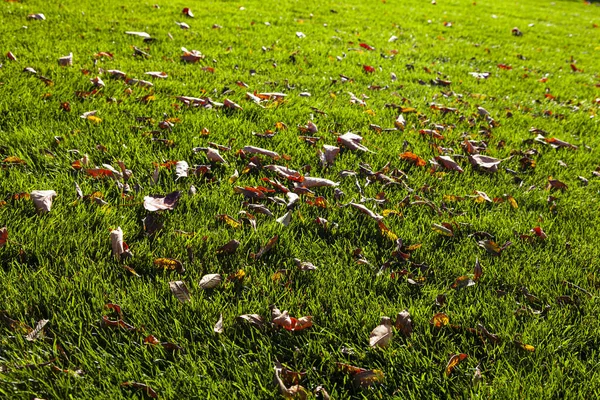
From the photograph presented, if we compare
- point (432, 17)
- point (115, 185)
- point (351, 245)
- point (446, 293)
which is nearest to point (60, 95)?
point (115, 185)

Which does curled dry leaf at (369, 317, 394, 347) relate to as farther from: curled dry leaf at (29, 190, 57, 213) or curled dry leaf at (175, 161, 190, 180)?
curled dry leaf at (29, 190, 57, 213)

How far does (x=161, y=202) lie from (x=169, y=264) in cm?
55

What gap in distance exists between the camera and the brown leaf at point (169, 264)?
215 centimetres

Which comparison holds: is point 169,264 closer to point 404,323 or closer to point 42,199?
point 42,199

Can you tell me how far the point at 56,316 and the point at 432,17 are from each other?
10.6 m

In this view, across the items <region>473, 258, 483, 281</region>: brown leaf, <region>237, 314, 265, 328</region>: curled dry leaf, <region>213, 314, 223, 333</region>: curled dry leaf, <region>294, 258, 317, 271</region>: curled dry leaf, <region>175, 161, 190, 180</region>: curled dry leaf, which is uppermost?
<region>175, 161, 190, 180</region>: curled dry leaf

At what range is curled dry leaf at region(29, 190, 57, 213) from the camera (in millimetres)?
2369

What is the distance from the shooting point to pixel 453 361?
181 centimetres

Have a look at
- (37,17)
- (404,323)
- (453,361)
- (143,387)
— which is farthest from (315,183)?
(37,17)

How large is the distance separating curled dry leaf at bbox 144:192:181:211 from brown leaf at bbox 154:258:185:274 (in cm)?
44

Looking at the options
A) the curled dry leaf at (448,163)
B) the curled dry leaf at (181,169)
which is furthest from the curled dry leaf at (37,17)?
the curled dry leaf at (448,163)

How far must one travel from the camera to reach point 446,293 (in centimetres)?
217

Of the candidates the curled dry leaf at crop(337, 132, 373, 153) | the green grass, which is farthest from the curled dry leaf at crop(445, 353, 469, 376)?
the curled dry leaf at crop(337, 132, 373, 153)

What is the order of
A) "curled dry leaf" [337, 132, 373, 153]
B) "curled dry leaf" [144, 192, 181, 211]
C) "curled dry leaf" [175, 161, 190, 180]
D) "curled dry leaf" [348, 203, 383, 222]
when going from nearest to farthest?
"curled dry leaf" [144, 192, 181, 211], "curled dry leaf" [348, 203, 383, 222], "curled dry leaf" [175, 161, 190, 180], "curled dry leaf" [337, 132, 373, 153]
